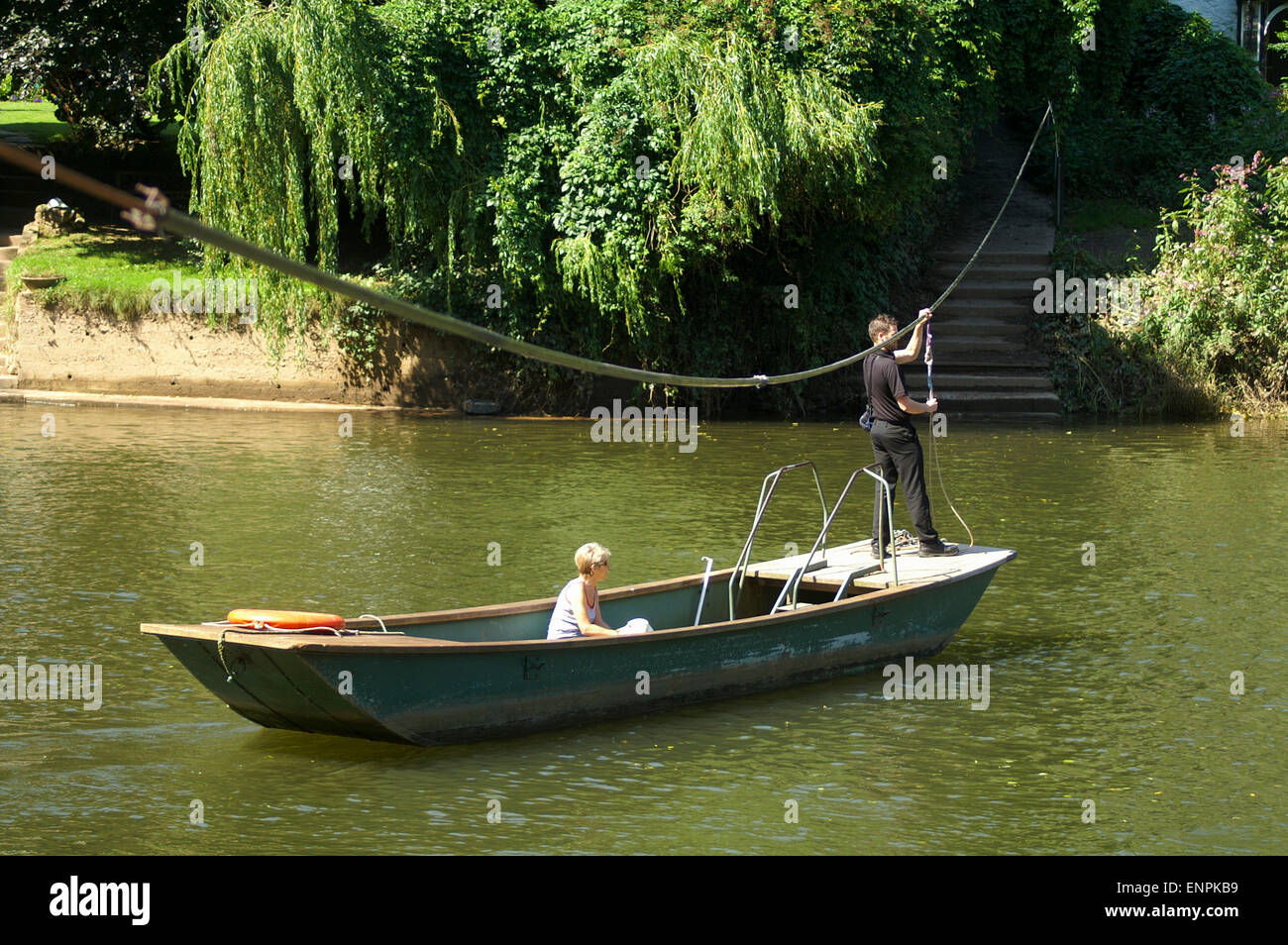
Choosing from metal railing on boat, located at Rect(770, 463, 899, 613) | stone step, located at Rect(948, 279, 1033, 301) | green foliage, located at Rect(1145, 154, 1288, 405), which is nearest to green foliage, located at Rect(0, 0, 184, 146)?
stone step, located at Rect(948, 279, 1033, 301)

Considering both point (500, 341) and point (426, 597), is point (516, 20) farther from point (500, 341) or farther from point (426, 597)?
point (500, 341)

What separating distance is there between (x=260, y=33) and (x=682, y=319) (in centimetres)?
668

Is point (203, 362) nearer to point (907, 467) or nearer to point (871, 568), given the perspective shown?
point (907, 467)

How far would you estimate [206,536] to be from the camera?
12836mm

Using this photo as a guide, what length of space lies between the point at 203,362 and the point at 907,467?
14217 mm

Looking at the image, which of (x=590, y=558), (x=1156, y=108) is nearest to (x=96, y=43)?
(x=1156, y=108)

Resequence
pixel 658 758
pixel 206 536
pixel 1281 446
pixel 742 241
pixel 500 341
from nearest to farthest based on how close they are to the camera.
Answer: pixel 500 341
pixel 658 758
pixel 206 536
pixel 1281 446
pixel 742 241

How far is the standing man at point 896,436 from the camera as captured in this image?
34.1 feet

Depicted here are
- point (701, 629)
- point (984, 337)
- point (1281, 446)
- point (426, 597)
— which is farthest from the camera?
point (984, 337)

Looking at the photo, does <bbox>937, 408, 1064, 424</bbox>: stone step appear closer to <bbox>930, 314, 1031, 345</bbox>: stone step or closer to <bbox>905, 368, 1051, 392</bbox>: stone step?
<bbox>905, 368, 1051, 392</bbox>: stone step

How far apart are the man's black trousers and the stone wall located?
11.8 metres

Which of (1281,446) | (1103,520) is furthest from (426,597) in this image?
(1281,446)

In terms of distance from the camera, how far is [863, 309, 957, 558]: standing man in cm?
1039

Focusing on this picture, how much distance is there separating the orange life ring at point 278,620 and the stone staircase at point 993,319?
574 inches
